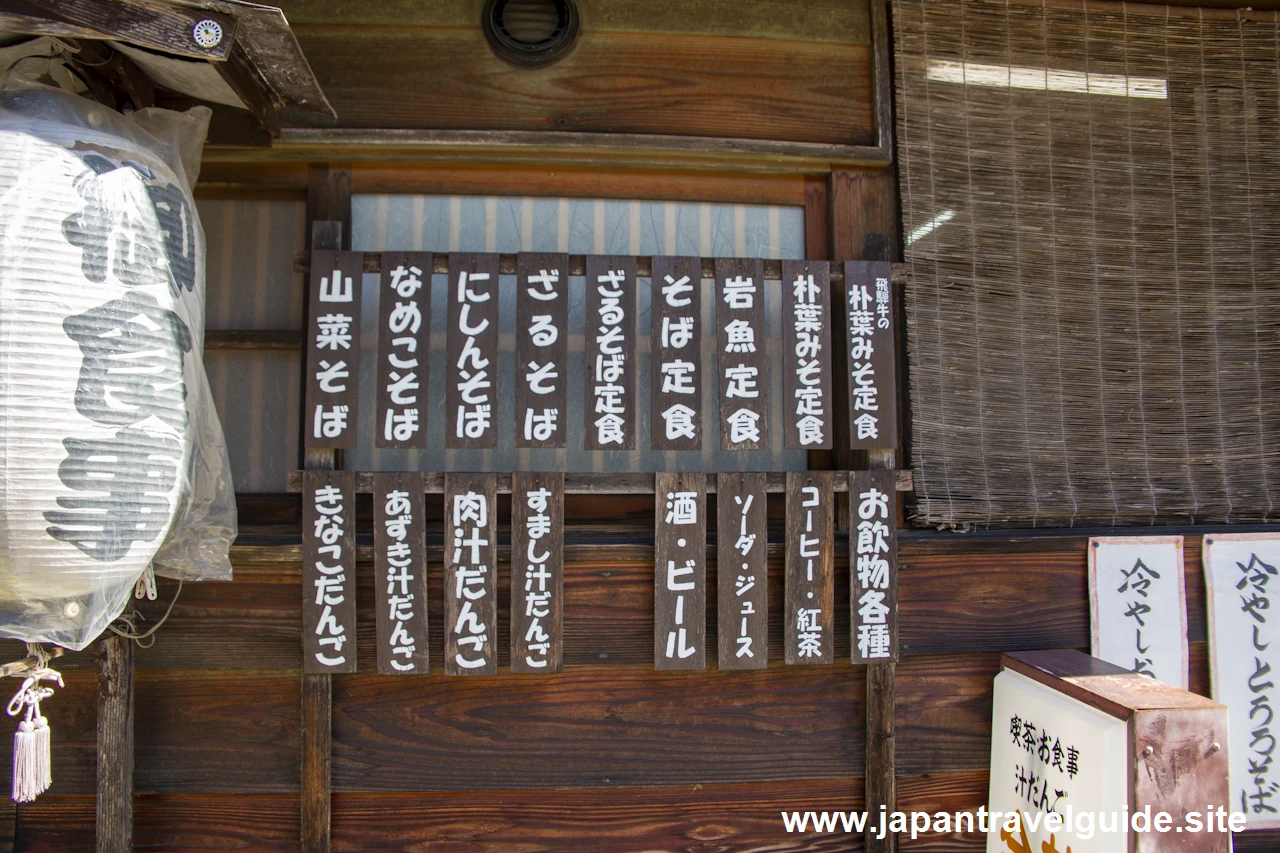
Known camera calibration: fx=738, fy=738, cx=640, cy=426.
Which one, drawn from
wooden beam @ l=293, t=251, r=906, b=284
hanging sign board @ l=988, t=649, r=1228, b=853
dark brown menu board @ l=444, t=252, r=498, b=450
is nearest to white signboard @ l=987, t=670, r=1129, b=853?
hanging sign board @ l=988, t=649, r=1228, b=853

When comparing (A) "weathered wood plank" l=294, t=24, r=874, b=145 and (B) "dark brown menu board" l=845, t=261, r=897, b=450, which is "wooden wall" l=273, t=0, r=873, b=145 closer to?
(A) "weathered wood plank" l=294, t=24, r=874, b=145

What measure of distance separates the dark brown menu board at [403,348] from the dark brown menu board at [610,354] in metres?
0.67

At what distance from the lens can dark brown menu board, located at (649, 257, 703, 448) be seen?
3.06 meters

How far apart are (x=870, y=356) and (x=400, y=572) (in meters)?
2.16

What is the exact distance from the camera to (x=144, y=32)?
2.22 meters

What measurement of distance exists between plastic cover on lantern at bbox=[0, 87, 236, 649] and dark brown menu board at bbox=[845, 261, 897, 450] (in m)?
2.53

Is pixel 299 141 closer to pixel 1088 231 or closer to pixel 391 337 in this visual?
pixel 391 337

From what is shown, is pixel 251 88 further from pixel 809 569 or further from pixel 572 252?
pixel 809 569

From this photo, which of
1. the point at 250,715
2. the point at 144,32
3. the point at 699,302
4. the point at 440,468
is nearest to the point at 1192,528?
the point at 699,302

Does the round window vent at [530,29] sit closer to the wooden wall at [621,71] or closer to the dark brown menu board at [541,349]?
the wooden wall at [621,71]

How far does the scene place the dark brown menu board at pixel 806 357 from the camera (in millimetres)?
3119

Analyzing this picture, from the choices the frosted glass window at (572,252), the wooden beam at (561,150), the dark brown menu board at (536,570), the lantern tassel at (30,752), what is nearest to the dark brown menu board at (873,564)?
the frosted glass window at (572,252)

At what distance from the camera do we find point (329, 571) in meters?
2.99

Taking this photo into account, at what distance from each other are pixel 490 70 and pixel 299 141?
0.90 m
